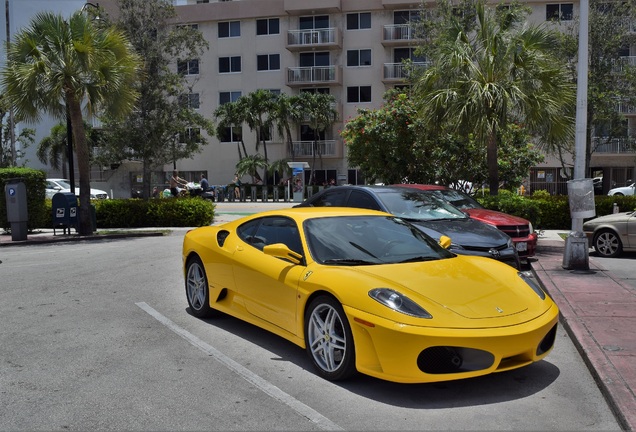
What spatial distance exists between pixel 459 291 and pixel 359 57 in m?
40.8

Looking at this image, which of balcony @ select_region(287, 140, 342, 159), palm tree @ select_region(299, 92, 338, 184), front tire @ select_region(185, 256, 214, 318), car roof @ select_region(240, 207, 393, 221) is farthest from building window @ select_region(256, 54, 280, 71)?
car roof @ select_region(240, 207, 393, 221)

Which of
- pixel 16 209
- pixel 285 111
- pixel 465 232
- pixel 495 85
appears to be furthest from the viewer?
pixel 285 111

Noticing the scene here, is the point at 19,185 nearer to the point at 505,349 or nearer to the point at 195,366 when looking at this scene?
the point at 195,366

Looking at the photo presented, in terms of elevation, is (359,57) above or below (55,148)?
above

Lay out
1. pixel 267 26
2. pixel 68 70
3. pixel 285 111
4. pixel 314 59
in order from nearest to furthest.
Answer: pixel 68 70 → pixel 285 111 → pixel 314 59 → pixel 267 26

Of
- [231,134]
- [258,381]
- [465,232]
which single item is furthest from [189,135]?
[231,134]

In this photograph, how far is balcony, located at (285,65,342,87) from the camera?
4331 cm

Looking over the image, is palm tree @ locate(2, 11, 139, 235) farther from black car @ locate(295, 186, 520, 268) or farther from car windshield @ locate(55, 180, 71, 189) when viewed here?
car windshield @ locate(55, 180, 71, 189)

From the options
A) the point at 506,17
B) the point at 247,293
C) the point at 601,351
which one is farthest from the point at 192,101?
the point at 601,351

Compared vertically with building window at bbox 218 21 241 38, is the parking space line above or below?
below

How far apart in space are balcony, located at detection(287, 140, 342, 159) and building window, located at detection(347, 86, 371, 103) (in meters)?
3.35

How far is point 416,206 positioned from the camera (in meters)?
10.1

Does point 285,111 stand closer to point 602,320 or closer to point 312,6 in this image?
point 312,6

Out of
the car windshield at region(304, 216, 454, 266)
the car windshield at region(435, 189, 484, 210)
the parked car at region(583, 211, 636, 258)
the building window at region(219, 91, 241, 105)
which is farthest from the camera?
the building window at region(219, 91, 241, 105)
